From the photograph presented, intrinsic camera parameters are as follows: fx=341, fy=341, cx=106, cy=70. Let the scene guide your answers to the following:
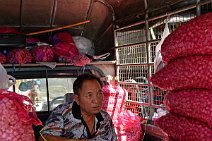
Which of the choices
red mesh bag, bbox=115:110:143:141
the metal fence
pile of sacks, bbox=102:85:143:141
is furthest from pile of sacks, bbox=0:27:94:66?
red mesh bag, bbox=115:110:143:141

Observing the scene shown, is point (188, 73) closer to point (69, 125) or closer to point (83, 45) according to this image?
point (69, 125)

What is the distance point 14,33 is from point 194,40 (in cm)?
324

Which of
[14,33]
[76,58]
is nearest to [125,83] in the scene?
[76,58]

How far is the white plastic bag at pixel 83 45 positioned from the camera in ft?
15.4

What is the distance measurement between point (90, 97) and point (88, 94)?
0.07 ft

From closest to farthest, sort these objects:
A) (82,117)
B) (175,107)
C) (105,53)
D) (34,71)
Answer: (175,107) < (82,117) < (34,71) < (105,53)

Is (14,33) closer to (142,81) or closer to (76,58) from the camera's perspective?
(76,58)

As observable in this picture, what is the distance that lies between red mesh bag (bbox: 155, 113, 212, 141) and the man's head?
540 millimetres

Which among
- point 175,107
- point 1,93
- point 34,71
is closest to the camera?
point 175,107

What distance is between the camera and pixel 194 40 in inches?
52.2

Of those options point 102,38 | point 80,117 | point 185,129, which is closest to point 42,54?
point 102,38

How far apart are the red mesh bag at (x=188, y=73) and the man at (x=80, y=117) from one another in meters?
0.62

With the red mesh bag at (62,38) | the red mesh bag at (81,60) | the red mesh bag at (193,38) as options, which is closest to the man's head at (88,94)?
the red mesh bag at (193,38)

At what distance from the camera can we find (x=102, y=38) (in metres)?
4.84
